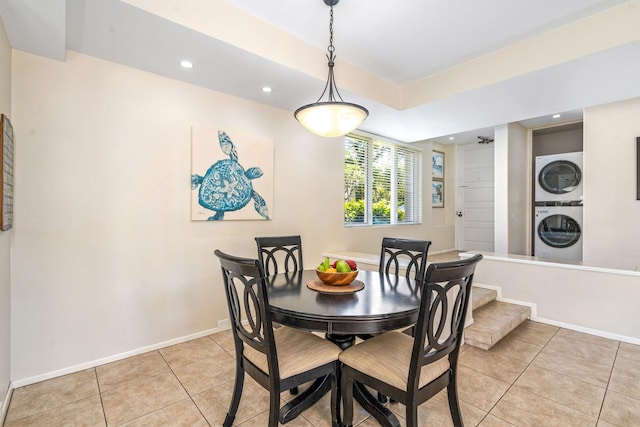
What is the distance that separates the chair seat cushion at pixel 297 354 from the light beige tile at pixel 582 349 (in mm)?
2271

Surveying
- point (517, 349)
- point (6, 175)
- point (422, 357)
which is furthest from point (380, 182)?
point (6, 175)

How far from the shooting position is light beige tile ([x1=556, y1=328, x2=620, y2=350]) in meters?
2.80

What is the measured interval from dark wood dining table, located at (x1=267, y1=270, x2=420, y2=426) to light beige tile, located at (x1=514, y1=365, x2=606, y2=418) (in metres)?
1.10

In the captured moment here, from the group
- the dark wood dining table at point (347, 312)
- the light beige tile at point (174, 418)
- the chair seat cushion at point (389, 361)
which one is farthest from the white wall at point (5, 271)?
the chair seat cushion at point (389, 361)

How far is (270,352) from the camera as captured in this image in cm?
147

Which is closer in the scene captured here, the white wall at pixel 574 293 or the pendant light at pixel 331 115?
the pendant light at pixel 331 115

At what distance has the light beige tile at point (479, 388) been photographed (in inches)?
77.9

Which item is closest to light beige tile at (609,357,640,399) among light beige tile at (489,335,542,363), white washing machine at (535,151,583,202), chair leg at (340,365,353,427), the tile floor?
the tile floor

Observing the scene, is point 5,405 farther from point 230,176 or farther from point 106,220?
point 230,176

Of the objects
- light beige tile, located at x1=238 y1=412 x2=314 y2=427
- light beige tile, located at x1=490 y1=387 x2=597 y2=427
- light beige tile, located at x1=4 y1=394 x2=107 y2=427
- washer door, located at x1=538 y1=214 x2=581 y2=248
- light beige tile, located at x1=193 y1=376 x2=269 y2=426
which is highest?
washer door, located at x1=538 y1=214 x2=581 y2=248

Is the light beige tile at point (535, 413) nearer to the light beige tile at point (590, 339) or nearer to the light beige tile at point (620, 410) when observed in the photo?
the light beige tile at point (620, 410)

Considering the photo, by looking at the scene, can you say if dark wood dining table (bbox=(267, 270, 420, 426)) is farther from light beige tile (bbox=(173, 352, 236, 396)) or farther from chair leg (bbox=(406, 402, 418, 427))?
light beige tile (bbox=(173, 352, 236, 396))

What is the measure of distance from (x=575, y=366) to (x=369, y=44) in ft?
10.4

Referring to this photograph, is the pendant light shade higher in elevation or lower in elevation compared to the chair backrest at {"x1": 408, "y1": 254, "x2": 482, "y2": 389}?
higher
